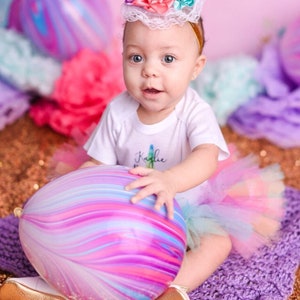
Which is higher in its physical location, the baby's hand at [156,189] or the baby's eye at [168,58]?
the baby's eye at [168,58]

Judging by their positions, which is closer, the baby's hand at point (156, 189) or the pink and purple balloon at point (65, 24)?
the baby's hand at point (156, 189)

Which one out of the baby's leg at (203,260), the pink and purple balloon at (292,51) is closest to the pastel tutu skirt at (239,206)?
the baby's leg at (203,260)

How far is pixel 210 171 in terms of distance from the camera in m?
1.35

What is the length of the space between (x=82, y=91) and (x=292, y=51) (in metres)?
0.63

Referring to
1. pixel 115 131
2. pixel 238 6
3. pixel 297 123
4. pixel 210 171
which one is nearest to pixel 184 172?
pixel 210 171

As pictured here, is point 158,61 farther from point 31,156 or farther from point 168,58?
point 31,156

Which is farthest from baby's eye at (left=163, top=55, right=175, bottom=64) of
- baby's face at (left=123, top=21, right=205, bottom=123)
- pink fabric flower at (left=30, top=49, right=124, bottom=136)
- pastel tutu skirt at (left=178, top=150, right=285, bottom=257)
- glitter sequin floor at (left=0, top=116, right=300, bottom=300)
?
pink fabric flower at (left=30, top=49, right=124, bottom=136)

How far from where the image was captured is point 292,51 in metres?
2.09

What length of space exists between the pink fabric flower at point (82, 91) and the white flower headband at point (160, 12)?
0.79 meters

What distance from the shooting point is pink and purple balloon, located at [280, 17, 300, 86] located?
2080 mm

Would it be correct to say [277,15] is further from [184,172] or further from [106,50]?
[184,172]

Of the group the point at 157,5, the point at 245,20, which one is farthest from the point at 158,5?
the point at 245,20

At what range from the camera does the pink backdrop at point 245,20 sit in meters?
2.30

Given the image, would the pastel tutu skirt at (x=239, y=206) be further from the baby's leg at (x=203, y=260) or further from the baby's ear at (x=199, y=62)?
the baby's ear at (x=199, y=62)
